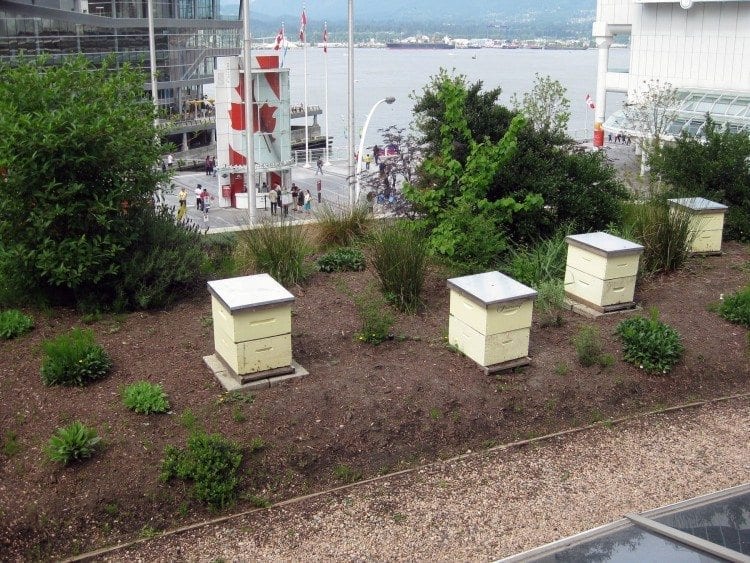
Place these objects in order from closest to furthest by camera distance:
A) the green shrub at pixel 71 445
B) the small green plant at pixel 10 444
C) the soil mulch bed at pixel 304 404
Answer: the soil mulch bed at pixel 304 404
the green shrub at pixel 71 445
the small green plant at pixel 10 444

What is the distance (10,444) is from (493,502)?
13.5ft

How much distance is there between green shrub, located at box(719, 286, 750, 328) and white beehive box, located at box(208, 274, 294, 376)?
18.6ft

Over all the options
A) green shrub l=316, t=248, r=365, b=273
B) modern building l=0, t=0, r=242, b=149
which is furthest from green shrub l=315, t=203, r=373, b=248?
modern building l=0, t=0, r=242, b=149

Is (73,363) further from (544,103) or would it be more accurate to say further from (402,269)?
(544,103)

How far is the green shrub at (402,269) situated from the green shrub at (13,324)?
4169mm

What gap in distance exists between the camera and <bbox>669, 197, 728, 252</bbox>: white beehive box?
41.0 feet

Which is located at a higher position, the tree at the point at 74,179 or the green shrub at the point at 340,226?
the tree at the point at 74,179

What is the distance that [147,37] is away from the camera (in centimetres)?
6438

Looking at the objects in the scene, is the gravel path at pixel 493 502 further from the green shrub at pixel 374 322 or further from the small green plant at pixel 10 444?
the green shrub at pixel 374 322

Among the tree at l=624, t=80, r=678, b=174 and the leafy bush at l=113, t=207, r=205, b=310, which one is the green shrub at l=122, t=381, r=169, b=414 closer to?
the leafy bush at l=113, t=207, r=205, b=310

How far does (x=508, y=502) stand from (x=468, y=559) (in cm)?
85

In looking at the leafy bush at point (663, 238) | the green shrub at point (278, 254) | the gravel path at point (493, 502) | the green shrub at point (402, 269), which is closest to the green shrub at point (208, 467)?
the gravel path at point (493, 502)

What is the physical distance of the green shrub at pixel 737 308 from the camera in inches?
386

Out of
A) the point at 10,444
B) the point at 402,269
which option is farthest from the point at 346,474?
the point at 402,269
